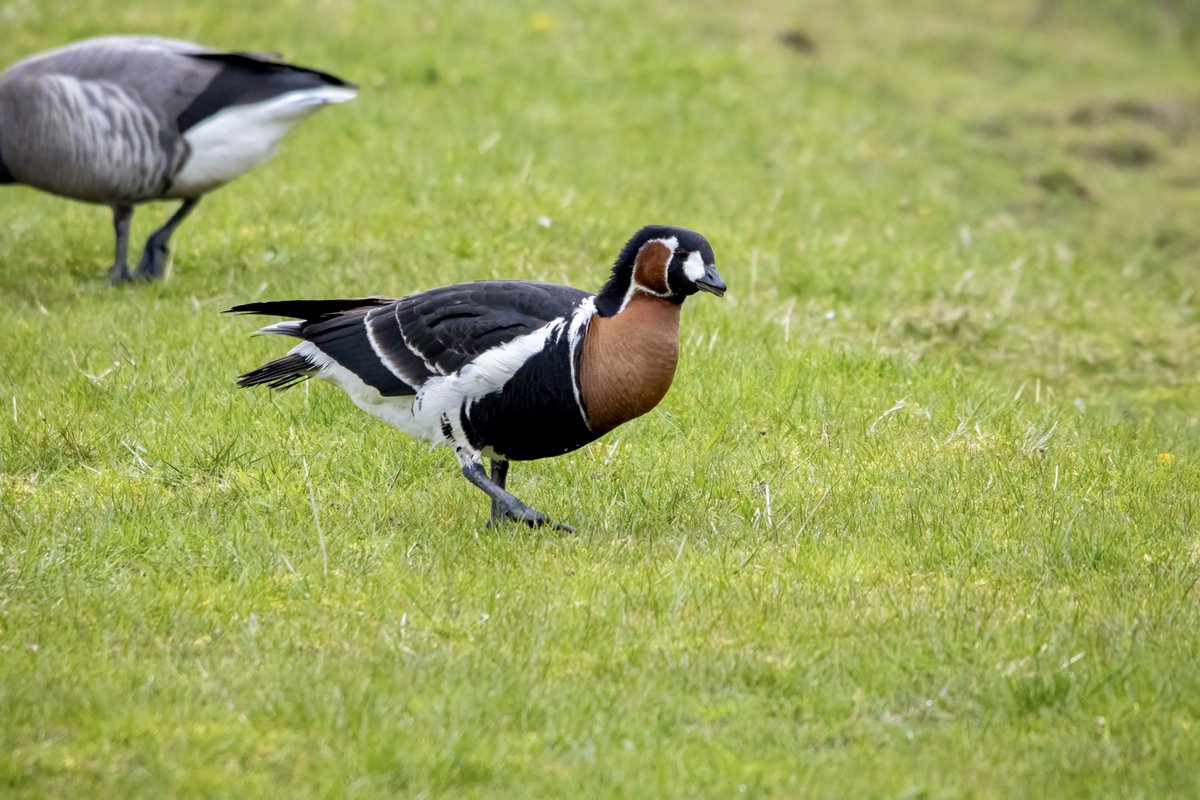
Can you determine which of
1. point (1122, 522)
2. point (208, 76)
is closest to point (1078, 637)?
point (1122, 522)

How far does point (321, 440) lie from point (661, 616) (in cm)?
263

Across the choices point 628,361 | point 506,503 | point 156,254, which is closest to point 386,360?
point 506,503

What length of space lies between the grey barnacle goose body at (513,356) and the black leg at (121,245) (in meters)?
3.73

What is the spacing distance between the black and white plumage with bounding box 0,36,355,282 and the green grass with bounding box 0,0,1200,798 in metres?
0.54

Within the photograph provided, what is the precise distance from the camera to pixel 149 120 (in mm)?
9922

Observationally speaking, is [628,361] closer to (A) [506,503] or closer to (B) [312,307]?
(A) [506,503]

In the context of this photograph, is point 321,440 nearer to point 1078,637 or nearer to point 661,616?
point 661,616

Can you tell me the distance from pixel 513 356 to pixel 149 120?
200 inches

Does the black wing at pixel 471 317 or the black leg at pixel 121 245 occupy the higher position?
the black wing at pixel 471 317

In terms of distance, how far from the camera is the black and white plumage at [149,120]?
9906 millimetres

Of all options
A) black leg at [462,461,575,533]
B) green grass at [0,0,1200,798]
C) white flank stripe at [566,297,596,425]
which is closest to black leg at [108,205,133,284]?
green grass at [0,0,1200,798]

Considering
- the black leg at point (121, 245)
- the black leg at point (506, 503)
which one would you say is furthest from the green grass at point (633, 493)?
the black leg at point (121, 245)

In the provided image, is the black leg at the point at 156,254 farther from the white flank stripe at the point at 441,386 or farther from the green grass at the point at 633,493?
the white flank stripe at the point at 441,386

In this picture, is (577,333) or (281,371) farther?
(281,371)
